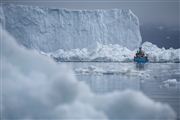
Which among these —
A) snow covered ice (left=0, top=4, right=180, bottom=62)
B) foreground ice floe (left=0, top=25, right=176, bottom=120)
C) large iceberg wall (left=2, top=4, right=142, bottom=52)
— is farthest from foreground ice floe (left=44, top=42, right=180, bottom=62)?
foreground ice floe (left=0, top=25, right=176, bottom=120)

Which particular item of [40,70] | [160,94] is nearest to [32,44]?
[160,94]

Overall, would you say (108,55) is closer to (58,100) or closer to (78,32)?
(78,32)

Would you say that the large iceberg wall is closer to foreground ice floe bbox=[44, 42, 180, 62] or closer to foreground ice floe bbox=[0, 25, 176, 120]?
foreground ice floe bbox=[44, 42, 180, 62]

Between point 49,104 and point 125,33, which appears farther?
point 125,33

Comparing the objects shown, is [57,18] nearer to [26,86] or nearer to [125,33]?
[125,33]

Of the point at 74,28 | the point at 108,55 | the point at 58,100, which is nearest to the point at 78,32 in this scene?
the point at 74,28

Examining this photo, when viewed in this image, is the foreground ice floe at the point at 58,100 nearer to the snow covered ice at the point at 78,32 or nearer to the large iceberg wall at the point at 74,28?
the snow covered ice at the point at 78,32
